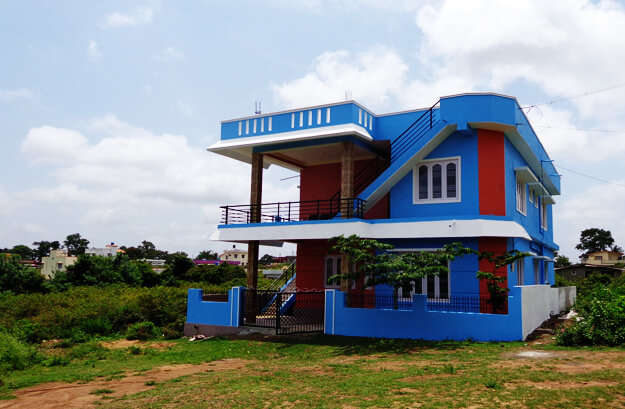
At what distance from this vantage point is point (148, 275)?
141 ft

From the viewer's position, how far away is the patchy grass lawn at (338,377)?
8.83 meters

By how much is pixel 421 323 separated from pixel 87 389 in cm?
965

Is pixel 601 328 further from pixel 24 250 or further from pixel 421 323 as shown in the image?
pixel 24 250

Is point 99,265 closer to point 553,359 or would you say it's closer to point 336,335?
point 336,335

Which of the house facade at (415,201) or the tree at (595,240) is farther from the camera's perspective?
the tree at (595,240)

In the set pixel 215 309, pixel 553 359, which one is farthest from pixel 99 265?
pixel 553 359

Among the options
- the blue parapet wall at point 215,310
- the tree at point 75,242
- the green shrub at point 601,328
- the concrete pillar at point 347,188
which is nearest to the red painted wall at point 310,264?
the concrete pillar at point 347,188

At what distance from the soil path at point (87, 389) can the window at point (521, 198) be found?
42.3 feet

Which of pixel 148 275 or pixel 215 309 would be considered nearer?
pixel 215 309

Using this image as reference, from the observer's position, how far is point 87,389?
1152 cm

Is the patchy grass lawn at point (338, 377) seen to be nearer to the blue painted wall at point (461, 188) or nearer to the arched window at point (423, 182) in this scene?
the blue painted wall at point (461, 188)

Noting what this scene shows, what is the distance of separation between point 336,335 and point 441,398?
28.0ft

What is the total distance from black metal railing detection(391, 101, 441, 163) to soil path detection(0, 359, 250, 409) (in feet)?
33.1

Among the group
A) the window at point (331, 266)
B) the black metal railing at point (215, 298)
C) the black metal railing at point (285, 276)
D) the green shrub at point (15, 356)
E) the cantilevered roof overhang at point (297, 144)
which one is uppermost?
the cantilevered roof overhang at point (297, 144)
